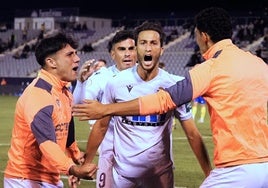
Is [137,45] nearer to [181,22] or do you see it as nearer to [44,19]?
[181,22]

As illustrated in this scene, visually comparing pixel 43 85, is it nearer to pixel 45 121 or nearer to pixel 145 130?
pixel 45 121

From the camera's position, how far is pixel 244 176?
4418mm

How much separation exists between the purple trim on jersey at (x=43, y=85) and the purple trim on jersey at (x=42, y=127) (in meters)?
0.27

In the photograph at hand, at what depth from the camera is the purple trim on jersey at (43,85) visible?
4.97m

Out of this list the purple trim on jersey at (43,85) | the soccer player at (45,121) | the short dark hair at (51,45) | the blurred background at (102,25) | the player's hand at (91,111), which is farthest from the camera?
the blurred background at (102,25)

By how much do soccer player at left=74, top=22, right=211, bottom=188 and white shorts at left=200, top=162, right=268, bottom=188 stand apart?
960 mm

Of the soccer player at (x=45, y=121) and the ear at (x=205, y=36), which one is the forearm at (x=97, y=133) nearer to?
the soccer player at (x=45, y=121)

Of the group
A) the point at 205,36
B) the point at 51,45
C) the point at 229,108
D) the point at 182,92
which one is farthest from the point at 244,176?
the point at 51,45

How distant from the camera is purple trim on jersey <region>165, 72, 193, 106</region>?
4359 mm

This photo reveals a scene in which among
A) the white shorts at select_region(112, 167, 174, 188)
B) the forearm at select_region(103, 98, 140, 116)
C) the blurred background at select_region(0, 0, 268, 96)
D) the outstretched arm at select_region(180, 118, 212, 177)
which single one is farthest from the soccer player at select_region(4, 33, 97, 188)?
the blurred background at select_region(0, 0, 268, 96)

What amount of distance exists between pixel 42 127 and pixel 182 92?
110 cm

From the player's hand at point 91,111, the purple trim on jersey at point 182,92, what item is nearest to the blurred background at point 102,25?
the player's hand at point 91,111

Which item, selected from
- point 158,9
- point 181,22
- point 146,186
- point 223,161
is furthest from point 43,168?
point 158,9

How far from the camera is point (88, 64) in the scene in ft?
19.3
